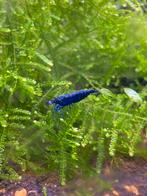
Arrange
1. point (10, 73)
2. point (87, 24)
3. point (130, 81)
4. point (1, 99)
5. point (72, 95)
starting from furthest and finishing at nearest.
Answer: point (130, 81) < point (87, 24) < point (1, 99) < point (10, 73) < point (72, 95)

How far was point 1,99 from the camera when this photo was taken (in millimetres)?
1426

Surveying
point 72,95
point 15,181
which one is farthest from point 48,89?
point 15,181

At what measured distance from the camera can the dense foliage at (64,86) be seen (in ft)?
4.21

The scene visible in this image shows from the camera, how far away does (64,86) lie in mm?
1411

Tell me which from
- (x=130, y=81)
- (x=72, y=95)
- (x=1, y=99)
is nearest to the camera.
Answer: (x=72, y=95)

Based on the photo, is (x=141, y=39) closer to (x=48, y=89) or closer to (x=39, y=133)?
(x=48, y=89)

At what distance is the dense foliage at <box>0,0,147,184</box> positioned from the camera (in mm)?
1282

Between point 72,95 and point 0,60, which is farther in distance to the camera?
point 0,60

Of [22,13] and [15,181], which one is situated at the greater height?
[22,13]

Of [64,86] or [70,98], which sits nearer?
[70,98]

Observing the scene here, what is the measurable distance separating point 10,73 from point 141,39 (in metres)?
0.69

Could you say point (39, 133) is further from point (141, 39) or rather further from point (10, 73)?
point (141, 39)

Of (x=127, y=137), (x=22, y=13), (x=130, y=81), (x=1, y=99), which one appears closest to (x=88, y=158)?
(x=127, y=137)

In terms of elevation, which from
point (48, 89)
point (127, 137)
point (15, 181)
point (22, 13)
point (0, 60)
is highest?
point (22, 13)
